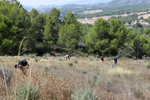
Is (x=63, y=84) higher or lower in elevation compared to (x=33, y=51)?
higher

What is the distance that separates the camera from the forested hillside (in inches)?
890

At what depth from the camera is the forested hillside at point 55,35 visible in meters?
22.6

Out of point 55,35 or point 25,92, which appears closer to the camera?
point 25,92

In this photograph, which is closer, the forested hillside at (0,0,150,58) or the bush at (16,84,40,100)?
the bush at (16,84,40,100)

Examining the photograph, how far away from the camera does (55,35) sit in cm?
3338

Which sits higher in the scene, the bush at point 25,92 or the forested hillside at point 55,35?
the bush at point 25,92

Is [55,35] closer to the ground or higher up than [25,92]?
closer to the ground

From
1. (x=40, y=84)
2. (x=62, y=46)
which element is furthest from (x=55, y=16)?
(x=40, y=84)

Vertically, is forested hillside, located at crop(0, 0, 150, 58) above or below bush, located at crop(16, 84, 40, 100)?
below

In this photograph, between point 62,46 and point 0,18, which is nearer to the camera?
point 0,18

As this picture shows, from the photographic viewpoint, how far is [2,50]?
2092 cm

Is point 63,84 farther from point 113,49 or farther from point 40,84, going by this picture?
point 113,49

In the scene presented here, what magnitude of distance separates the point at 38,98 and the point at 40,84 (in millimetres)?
347

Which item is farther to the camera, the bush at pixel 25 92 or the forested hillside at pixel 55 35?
the forested hillside at pixel 55 35
